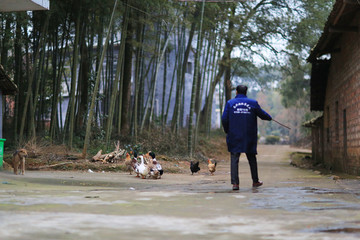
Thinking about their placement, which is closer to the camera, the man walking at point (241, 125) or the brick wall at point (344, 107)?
the man walking at point (241, 125)

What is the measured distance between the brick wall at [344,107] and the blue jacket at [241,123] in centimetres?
423

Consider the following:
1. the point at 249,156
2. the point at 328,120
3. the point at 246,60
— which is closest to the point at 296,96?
the point at 246,60

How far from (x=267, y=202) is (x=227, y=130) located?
95.7 inches

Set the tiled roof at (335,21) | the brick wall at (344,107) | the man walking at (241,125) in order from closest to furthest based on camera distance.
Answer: the man walking at (241,125)
the tiled roof at (335,21)
the brick wall at (344,107)

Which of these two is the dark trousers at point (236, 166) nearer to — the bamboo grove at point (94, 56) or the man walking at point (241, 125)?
the man walking at point (241, 125)

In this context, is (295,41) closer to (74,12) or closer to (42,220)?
(74,12)

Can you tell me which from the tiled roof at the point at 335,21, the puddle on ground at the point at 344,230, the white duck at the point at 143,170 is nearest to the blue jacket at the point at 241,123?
the white duck at the point at 143,170

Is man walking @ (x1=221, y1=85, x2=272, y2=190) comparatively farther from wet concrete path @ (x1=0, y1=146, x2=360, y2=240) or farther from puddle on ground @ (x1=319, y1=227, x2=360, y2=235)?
puddle on ground @ (x1=319, y1=227, x2=360, y2=235)

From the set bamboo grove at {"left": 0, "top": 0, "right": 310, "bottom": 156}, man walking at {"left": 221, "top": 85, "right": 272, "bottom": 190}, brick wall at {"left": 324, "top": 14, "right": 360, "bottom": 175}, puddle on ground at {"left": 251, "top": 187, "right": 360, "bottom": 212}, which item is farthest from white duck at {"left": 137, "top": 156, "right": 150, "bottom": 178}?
brick wall at {"left": 324, "top": 14, "right": 360, "bottom": 175}

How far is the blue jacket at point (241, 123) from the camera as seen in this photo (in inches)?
303

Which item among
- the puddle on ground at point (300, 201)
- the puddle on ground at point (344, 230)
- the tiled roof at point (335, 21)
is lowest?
the puddle on ground at point (344, 230)

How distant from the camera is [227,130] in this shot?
309 inches

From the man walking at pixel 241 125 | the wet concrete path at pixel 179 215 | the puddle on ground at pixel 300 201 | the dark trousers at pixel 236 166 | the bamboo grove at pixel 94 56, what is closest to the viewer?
the wet concrete path at pixel 179 215

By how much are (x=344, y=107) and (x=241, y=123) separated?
6.21m
